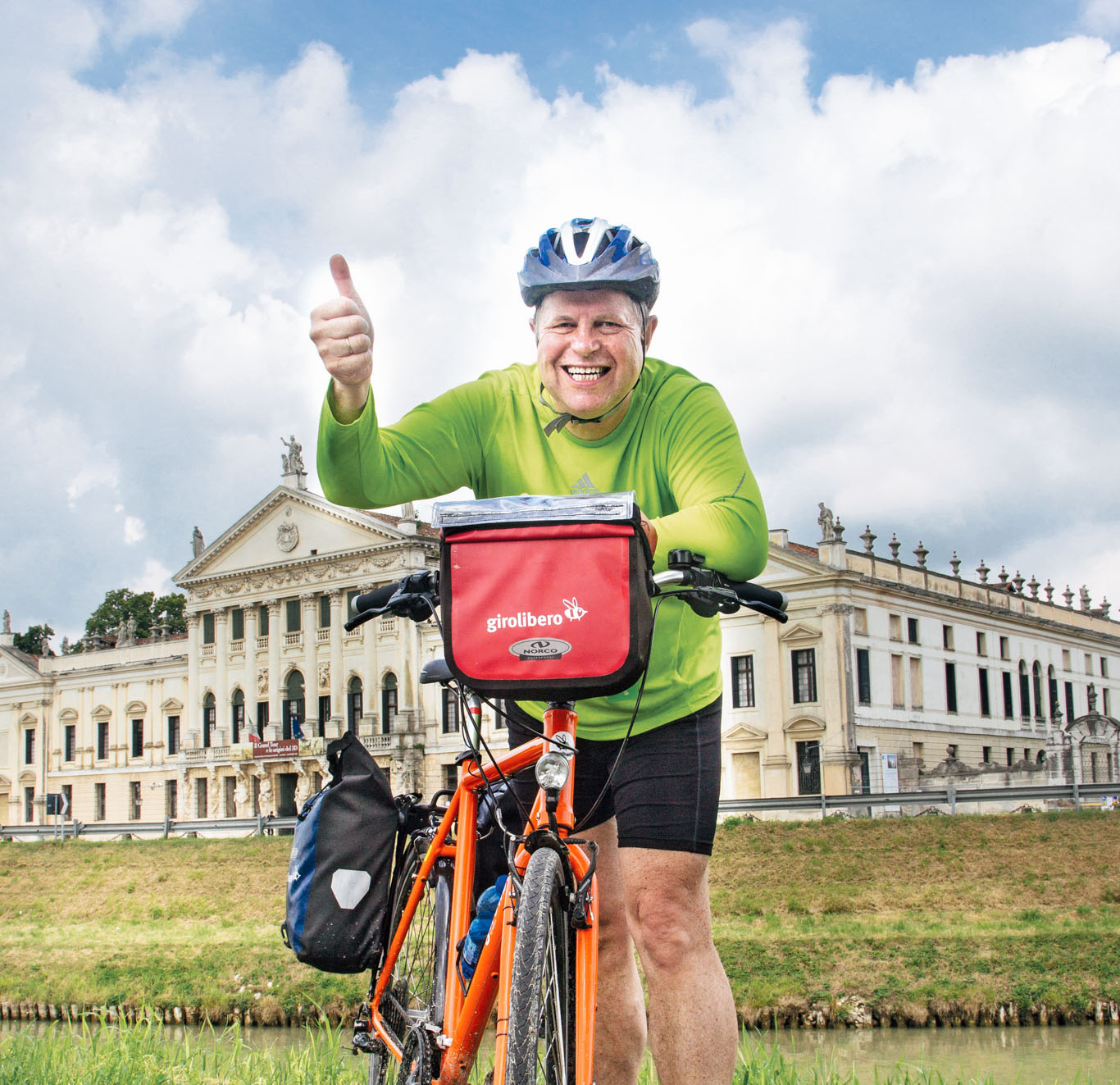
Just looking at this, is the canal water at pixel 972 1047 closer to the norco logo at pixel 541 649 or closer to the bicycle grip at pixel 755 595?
the bicycle grip at pixel 755 595

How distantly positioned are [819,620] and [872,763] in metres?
4.75

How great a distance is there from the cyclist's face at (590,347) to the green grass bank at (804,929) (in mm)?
3906

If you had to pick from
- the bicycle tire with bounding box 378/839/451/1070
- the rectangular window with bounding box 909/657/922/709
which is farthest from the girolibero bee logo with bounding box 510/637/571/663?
the rectangular window with bounding box 909/657/922/709

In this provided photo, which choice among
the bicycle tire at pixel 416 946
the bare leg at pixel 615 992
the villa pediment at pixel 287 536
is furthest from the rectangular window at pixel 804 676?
the bare leg at pixel 615 992

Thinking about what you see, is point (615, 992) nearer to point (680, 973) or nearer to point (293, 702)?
point (680, 973)

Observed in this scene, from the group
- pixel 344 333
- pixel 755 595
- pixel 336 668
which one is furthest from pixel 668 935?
pixel 336 668

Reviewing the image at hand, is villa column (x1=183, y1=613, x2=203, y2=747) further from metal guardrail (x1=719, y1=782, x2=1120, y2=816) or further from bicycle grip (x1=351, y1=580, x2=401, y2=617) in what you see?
bicycle grip (x1=351, y1=580, x2=401, y2=617)

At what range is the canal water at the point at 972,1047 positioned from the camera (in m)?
8.27

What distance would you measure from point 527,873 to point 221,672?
51003 millimetres

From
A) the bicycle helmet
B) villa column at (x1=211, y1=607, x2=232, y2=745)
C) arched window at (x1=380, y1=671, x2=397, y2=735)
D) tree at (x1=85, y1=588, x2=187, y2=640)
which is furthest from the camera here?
tree at (x1=85, y1=588, x2=187, y2=640)

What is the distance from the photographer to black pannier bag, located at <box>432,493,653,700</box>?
230cm

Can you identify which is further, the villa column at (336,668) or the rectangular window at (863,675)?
the villa column at (336,668)

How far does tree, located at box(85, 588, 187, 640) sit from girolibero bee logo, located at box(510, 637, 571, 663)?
61901 millimetres

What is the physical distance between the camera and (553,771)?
2.42 meters
